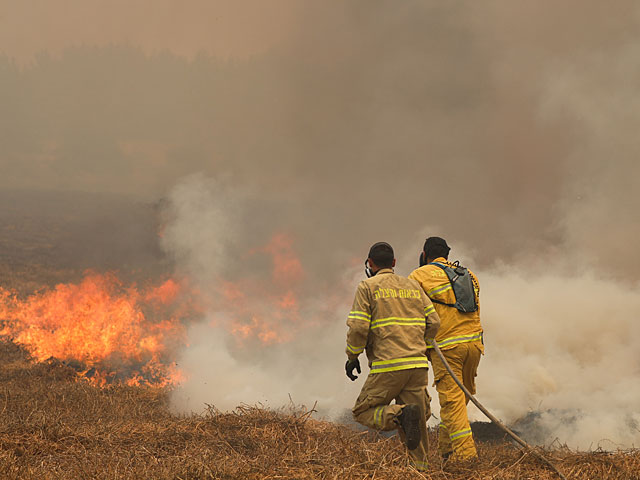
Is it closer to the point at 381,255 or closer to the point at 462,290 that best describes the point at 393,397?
the point at 381,255

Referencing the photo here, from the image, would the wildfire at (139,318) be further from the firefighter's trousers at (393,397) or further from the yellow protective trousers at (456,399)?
the firefighter's trousers at (393,397)

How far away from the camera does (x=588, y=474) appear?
180 inches

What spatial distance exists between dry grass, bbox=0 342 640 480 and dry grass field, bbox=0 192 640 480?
12 mm

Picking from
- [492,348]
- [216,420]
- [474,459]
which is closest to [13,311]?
[216,420]

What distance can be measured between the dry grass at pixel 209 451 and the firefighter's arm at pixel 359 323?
0.86m

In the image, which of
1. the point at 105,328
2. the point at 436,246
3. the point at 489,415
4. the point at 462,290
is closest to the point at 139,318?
the point at 105,328

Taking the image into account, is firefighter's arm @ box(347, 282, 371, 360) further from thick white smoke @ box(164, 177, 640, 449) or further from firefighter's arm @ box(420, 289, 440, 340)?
thick white smoke @ box(164, 177, 640, 449)

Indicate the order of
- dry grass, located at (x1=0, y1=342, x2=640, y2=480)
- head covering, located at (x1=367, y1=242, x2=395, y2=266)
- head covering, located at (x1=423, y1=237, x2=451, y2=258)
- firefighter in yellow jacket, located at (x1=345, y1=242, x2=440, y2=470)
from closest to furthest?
dry grass, located at (x1=0, y1=342, x2=640, y2=480) → firefighter in yellow jacket, located at (x1=345, y1=242, x2=440, y2=470) → head covering, located at (x1=367, y1=242, x2=395, y2=266) → head covering, located at (x1=423, y1=237, x2=451, y2=258)

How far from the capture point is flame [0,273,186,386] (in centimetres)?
1179

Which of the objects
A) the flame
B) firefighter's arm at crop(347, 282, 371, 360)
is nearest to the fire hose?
firefighter's arm at crop(347, 282, 371, 360)

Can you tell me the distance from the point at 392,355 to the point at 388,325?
264mm

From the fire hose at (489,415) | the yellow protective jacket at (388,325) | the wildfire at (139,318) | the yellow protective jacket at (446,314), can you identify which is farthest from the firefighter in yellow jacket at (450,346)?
the wildfire at (139,318)

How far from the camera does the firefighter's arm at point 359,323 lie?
4.39 meters

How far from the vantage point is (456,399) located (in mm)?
5152
